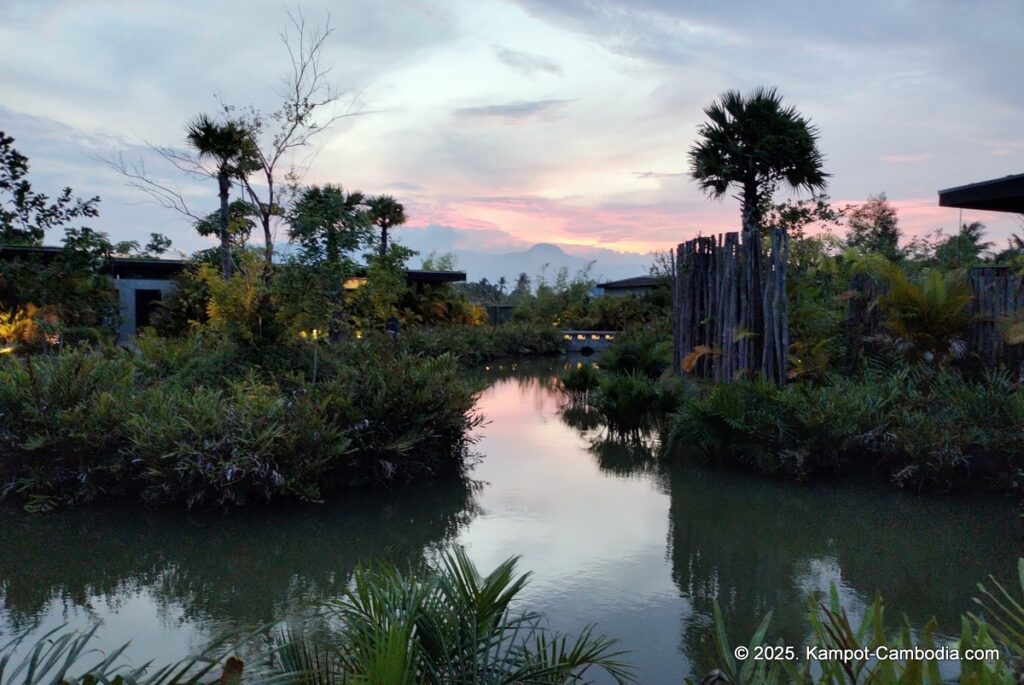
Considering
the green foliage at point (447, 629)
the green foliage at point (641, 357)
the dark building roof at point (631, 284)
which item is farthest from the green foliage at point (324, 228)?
the dark building roof at point (631, 284)

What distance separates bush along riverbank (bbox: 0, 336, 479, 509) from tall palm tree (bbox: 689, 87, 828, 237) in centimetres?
1137

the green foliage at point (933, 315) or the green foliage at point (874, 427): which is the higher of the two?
the green foliage at point (933, 315)

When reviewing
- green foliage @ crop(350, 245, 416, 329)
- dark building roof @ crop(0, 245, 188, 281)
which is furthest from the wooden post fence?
dark building roof @ crop(0, 245, 188, 281)

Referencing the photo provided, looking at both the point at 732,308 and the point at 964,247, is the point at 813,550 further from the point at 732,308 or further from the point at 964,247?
the point at 964,247

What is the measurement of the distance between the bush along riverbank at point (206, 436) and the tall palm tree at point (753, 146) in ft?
37.3

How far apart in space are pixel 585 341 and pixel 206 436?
21217 millimetres

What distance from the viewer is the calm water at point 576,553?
4289 mm

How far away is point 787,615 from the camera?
427 cm

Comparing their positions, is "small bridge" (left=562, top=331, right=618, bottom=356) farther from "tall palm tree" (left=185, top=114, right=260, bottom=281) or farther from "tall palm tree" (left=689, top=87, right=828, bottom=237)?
"tall palm tree" (left=185, top=114, right=260, bottom=281)

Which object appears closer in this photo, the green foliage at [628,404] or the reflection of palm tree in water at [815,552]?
→ the reflection of palm tree in water at [815,552]

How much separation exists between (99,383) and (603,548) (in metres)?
4.82

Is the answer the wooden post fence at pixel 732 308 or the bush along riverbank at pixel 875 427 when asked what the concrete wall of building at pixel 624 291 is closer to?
the wooden post fence at pixel 732 308

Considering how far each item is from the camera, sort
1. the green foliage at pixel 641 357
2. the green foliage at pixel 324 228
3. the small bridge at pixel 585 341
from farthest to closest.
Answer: the small bridge at pixel 585 341 < the green foliage at pixel 641 357 < the green foliage at pixel 324 228

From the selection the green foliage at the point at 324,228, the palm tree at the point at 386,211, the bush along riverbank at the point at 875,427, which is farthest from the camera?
the palm tree at the point at 386,211
